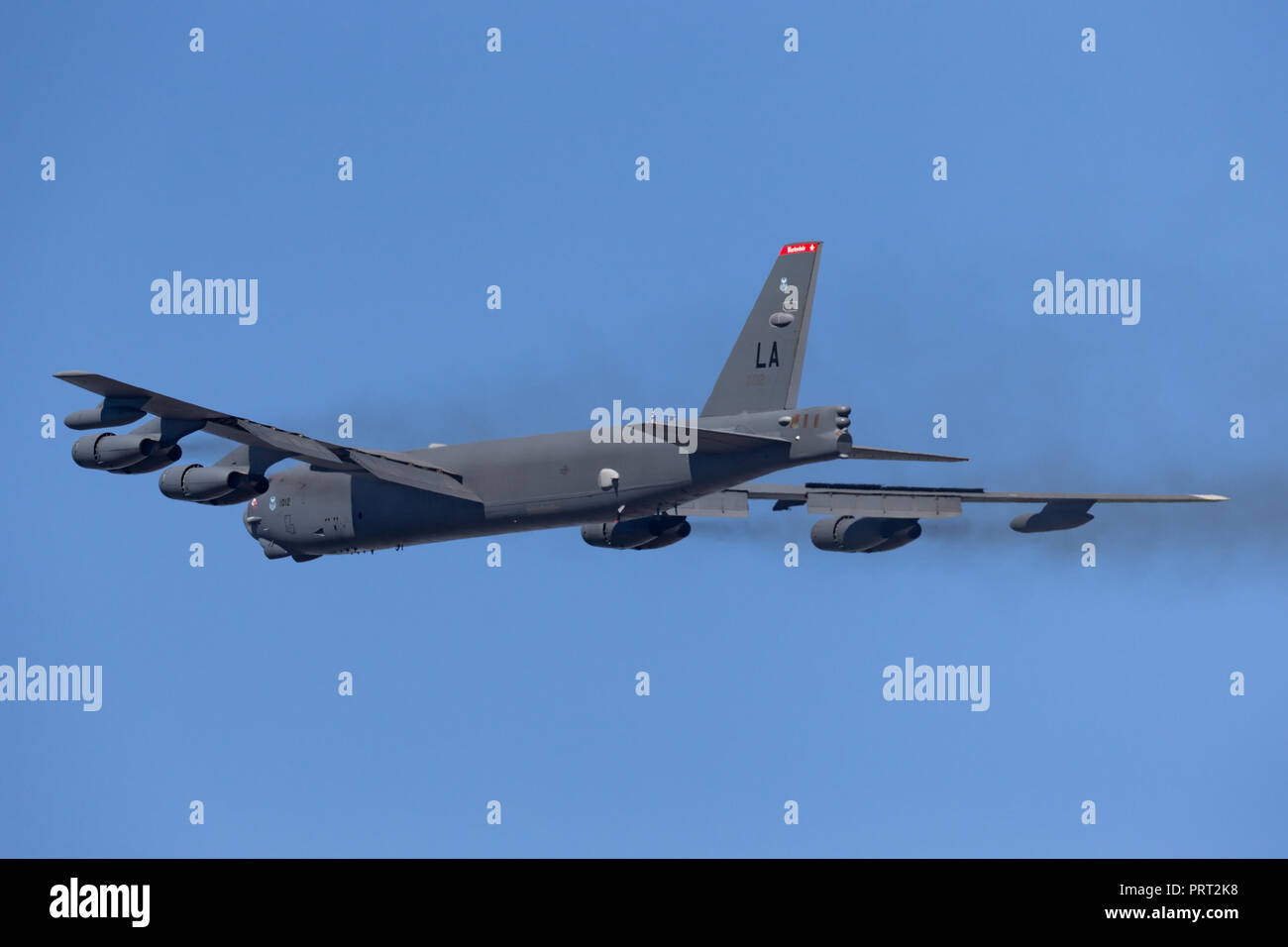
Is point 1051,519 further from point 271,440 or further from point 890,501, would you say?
point 271,440

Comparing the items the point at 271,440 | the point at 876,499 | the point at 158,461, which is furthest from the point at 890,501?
the point at 158,461

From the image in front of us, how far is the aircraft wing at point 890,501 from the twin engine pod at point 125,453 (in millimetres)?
10732

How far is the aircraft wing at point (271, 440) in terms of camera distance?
37875 millimetres

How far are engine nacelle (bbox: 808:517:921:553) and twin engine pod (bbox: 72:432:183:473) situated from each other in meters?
14.5

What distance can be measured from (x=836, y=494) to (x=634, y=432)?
6775 millimetres

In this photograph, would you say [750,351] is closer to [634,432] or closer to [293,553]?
[634,432]

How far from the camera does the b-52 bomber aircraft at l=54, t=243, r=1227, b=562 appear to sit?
38031mm

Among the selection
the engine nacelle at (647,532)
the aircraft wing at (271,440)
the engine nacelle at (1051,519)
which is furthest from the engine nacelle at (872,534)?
the aircraft wing at (271,440)

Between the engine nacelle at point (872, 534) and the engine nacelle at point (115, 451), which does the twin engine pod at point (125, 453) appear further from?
the engine nacelle at point (872, 534)

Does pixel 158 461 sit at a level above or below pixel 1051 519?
above

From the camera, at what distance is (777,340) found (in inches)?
1506

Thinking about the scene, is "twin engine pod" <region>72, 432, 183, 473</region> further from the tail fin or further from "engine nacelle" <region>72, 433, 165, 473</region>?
the tail fin

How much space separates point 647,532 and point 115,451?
1149cm

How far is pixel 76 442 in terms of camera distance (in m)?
40.4
